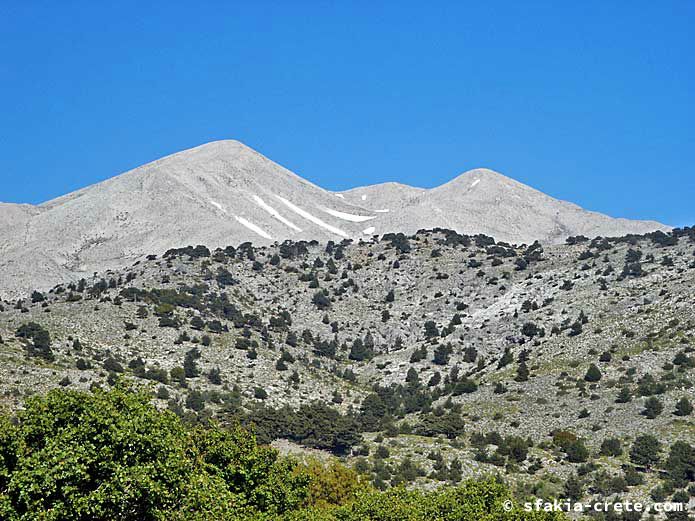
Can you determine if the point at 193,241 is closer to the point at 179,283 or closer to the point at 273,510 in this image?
the point at 179,283

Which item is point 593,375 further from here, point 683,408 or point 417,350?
point 417,350

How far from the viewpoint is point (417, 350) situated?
10506cm

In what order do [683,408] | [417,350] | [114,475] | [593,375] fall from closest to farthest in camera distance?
[114,475] → [683,408] → [593,375] → [417,350]

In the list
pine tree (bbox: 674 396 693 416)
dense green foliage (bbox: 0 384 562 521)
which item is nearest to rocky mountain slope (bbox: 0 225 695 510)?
pine tree (bbox: 674 396 693 416)

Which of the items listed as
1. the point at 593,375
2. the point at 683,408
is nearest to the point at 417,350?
the point at 593,375

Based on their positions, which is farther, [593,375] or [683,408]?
[593,375]

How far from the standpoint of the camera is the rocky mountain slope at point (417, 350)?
67062 millimetres

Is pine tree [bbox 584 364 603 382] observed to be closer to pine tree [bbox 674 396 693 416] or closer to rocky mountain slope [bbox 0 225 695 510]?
rocky mountain slope [bbox 0 225 695 510]

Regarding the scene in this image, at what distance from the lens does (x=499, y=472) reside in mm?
61594

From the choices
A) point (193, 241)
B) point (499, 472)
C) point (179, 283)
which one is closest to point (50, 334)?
point (179, 283)

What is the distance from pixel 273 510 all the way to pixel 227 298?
8175cm

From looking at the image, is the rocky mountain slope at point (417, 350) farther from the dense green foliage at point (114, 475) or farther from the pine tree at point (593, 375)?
the dense green foliage at point (114, 475)

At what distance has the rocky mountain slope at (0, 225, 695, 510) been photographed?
67.1 m

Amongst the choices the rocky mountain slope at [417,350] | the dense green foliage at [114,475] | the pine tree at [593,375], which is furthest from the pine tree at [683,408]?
the dense green foliage at [114,475]
